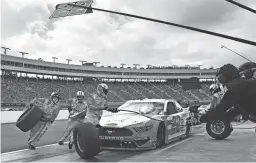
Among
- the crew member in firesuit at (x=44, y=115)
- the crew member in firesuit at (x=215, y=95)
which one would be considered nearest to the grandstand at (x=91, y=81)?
the crew member in firesuit at (x=44, y=115)

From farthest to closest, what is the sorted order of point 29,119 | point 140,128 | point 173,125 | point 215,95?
point 173,125 → point 29,119 → point 140,128 → point 215,95

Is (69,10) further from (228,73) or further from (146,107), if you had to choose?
(146,107)

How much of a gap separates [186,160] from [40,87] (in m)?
50.7

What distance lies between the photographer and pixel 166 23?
3576mm

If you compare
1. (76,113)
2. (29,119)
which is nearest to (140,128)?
(76,113)

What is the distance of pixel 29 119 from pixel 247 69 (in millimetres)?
6115

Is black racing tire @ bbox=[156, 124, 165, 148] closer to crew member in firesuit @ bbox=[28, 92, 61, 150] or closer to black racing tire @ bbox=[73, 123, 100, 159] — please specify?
black racing tire @ bbox=[73, 123, 100, 159]

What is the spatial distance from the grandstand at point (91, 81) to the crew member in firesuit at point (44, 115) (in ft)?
126

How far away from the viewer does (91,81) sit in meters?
73.1

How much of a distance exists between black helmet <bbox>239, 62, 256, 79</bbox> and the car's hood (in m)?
4.27

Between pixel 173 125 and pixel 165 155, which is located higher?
pixel 173 125

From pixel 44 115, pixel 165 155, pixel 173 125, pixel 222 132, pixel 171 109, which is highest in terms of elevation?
pixel 171 109

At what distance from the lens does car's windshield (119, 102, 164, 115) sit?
8.90 meters

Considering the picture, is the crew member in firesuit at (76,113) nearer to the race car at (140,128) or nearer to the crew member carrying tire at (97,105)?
the crew member carrying tire at (97,105)
